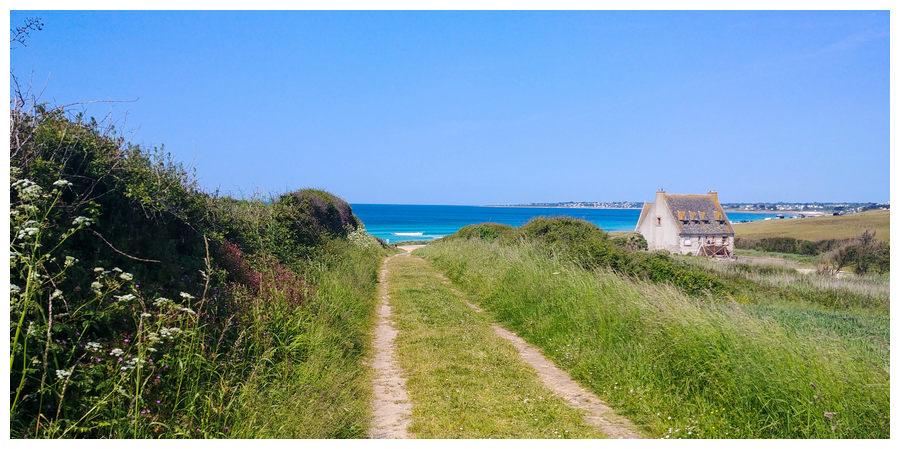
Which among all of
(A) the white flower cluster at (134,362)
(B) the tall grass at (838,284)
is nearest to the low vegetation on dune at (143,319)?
(A) the white flower cluster at (134,362)

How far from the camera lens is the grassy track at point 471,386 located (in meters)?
4.18

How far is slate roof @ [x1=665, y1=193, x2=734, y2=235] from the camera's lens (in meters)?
38.2

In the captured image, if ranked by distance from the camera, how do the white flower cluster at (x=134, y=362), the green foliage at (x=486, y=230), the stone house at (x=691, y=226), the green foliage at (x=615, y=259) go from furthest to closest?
the stone house at (x=691, y=226), the green foliage at (x=486, y=230), the green foliage at (x=615, y=259), the white flower cluster at (x=134, y=362)

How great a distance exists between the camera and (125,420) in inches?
121

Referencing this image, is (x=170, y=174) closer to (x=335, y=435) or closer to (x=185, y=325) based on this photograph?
(x=185, y=325)

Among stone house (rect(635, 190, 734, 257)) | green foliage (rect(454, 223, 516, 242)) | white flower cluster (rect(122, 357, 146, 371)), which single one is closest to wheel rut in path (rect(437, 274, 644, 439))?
white flower cluster (rect(122, 357, 146, 371))

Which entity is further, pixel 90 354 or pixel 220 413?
pixel 220 413

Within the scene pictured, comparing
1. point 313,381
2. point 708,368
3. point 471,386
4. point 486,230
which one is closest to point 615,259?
point 708,368

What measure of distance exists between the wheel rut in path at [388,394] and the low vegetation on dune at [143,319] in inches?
5.7

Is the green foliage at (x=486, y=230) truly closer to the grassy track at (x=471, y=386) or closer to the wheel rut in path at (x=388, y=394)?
the grassy track at (x=471, y=386)

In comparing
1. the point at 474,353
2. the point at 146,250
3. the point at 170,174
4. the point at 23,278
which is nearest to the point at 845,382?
the point at 474,353

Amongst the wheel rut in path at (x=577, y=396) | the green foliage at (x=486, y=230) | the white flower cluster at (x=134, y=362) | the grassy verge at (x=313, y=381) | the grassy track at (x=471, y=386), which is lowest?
the wheel rut in path at (x=577, y=396)

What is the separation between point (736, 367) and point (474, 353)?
2995 mm

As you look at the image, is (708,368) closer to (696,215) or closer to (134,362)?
(134,362)
